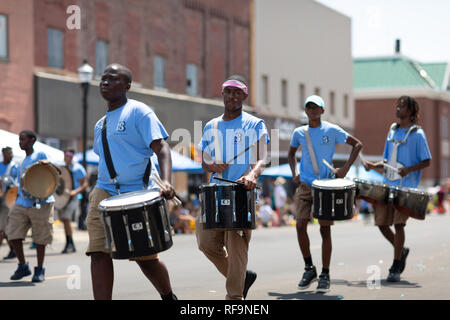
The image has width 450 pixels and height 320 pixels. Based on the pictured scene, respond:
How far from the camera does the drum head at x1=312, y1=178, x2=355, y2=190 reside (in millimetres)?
9094

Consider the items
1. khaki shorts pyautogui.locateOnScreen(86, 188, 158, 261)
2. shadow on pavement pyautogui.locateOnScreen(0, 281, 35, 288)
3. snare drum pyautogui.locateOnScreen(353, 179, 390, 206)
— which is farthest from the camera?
shadow on pavement pyautogui.locateOnScreen(0, 281, 35, 288)

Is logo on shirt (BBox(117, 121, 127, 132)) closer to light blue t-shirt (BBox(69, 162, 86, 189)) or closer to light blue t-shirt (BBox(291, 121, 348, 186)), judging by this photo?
light blue t-shirt (BBox(291, 121, 348, 186))

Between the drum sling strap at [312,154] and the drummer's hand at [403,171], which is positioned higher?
the drum sling strap at [312,154]

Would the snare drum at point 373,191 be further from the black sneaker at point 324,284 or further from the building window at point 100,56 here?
the building window at point 100,56

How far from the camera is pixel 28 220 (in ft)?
35.9

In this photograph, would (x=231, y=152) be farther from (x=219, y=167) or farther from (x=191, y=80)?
(x=191, y=80)

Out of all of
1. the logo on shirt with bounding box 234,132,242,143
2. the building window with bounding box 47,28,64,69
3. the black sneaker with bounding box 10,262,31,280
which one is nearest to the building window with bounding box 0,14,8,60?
the building window with bounding box 47,28,64,69

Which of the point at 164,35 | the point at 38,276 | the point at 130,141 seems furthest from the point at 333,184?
the point at 164,35

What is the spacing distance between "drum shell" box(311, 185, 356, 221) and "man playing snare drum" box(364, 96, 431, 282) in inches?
40.5

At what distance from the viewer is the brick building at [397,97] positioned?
2559 inches

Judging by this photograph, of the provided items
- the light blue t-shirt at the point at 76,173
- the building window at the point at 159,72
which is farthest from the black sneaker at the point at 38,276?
the building window at the point at 159,72

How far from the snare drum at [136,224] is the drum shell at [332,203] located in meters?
3.25
